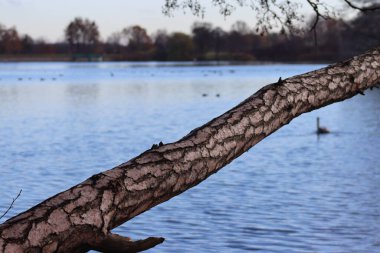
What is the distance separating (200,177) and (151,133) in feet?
85.9

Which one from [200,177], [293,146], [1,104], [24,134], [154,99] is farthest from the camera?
[154,99]

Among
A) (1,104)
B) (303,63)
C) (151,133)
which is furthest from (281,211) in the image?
(303,63)

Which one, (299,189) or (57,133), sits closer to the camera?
(299,189)

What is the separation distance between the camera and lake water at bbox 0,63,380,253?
12969mm

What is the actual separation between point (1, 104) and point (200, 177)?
44.1 metres

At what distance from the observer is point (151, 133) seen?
3150 cm

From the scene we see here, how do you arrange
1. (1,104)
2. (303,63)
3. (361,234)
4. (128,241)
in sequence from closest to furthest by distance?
(128,241)
(361,234)
(1,104)
(303,63)

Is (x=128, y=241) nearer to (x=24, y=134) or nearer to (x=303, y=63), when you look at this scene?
(x=24, y=134)

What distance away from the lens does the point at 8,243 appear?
14.2ft

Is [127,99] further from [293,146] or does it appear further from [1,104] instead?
[293,146]

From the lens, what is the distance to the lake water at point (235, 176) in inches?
511

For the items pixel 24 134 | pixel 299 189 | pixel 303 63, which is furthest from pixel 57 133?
pixel 303 63

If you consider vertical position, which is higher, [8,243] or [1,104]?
[8,243]

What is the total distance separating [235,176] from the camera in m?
19.5
